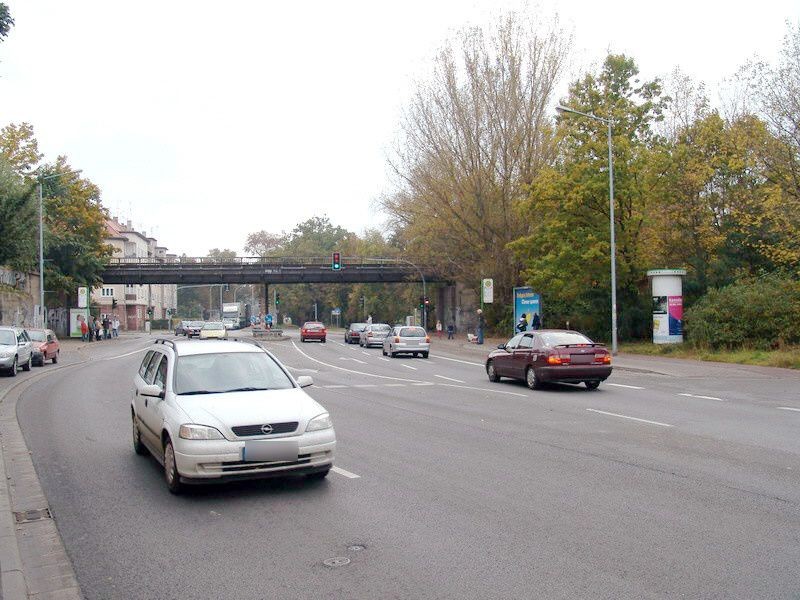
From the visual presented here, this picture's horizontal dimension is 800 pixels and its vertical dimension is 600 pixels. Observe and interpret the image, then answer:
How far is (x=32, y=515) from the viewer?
6988mm

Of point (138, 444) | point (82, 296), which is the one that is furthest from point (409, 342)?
point (82, 296)

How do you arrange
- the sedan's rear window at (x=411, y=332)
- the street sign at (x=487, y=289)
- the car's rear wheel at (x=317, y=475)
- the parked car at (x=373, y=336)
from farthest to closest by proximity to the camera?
the parked car at (x=373, y=336) < the street sign at (x=487, y=289) < the sedan's rear window at (x=411, y=332) < the car's rear wheel at (x=317, y=475)

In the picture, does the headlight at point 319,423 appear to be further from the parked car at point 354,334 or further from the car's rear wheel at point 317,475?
the parked car at point 354,334

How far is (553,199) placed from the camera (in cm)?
3509

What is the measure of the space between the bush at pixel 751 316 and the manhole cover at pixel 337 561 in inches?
1011

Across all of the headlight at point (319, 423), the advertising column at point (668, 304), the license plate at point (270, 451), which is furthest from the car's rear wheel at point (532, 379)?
the advertising column at point (668, 304)

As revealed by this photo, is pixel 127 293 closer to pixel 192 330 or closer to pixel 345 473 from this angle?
pixel 192 330

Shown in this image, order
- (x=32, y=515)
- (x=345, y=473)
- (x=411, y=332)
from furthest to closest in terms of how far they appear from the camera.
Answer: (x=411, y=332) → (x=345, y=473) → (x=32, y=515)

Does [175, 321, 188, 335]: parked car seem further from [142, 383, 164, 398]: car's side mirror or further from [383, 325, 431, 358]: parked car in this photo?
[142, 383, 164, 398]: car's side mirror

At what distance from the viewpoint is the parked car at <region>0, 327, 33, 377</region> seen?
23641 mm

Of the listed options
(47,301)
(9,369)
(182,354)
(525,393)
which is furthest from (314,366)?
(47,301)

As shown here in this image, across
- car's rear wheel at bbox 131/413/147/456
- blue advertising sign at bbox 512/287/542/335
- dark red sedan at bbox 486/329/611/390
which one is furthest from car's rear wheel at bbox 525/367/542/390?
blue advertising sign at bbox 512/287/542/335

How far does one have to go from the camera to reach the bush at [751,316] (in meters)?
27.2

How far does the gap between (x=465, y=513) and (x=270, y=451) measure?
6.53 ft
